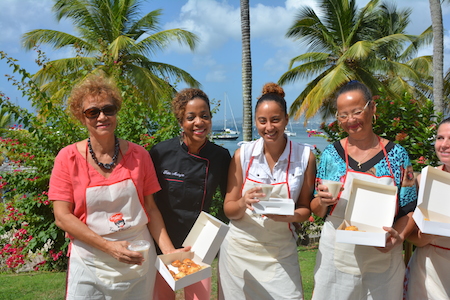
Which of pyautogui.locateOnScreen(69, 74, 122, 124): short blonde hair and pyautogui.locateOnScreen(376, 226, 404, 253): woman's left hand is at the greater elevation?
pyautogui.locateOnScreen(69, 74, 122, 124): short blonde hair

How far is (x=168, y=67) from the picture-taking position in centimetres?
2023

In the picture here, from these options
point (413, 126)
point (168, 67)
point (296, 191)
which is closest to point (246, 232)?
point (296, 191)

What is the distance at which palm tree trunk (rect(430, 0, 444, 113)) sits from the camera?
13.0m

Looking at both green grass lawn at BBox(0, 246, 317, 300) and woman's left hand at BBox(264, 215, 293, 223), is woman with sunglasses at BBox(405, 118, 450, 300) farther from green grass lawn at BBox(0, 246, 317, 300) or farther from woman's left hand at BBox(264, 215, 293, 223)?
green grass lawn at BBox(0, 246, 317, 300)

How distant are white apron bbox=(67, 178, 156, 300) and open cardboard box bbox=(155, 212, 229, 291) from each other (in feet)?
0.80

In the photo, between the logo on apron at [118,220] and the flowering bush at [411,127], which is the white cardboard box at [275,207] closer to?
the logo on apron at [118,220]

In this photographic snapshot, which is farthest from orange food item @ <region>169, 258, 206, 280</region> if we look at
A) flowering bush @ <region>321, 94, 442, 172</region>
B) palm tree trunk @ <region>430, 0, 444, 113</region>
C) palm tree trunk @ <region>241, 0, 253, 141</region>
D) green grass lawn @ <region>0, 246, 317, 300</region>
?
palm tree trunk @ <region>430, 0, 444, 113</region>

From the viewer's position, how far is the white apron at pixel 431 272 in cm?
254

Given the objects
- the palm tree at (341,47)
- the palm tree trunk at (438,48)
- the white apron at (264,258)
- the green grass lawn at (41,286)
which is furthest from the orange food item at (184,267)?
the palm tree at (341,47)

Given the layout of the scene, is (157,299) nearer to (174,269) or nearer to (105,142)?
(174,269)

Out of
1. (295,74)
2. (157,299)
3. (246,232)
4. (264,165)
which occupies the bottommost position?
(157,299)

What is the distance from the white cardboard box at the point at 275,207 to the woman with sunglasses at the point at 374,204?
Result: 0.24 meters

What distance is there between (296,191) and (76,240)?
5.67 ft

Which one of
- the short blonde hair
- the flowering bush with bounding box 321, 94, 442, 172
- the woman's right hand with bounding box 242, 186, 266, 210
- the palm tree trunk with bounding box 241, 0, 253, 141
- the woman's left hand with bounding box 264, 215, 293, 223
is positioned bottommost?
the woman's left hand with bounding box 264, 215, 293, 223
